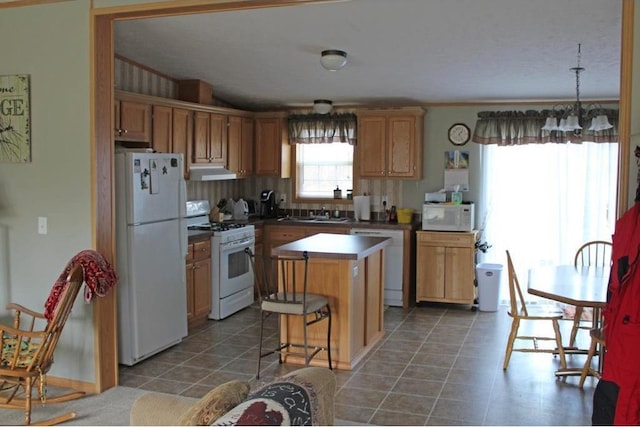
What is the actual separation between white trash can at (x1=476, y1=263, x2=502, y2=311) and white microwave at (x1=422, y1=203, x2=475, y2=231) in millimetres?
492

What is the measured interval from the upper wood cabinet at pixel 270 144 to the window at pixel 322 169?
32cm

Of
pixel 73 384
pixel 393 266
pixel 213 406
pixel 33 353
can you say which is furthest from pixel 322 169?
pixel 213 406

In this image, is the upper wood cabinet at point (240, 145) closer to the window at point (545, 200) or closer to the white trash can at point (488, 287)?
the window at point (545, 200)

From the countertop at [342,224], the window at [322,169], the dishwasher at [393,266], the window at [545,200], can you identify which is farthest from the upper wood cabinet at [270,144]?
the window at [545,200]

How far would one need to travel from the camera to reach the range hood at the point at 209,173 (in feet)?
20.4

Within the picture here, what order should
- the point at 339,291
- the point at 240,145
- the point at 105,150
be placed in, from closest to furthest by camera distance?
the point at 105,150
the point at 339,291
the point at 240,145

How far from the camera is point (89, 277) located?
3775 millimetres

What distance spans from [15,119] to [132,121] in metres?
1.34

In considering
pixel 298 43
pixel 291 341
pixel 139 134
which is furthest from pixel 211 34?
pixel 291 341

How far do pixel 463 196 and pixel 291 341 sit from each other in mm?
3187

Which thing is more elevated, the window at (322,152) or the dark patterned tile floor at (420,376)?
the window at (322,152)

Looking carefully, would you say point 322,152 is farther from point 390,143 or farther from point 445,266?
point 445,266

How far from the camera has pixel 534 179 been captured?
6891mm

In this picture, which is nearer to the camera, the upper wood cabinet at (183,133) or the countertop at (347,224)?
the upper wood cabinet at (183,133)
